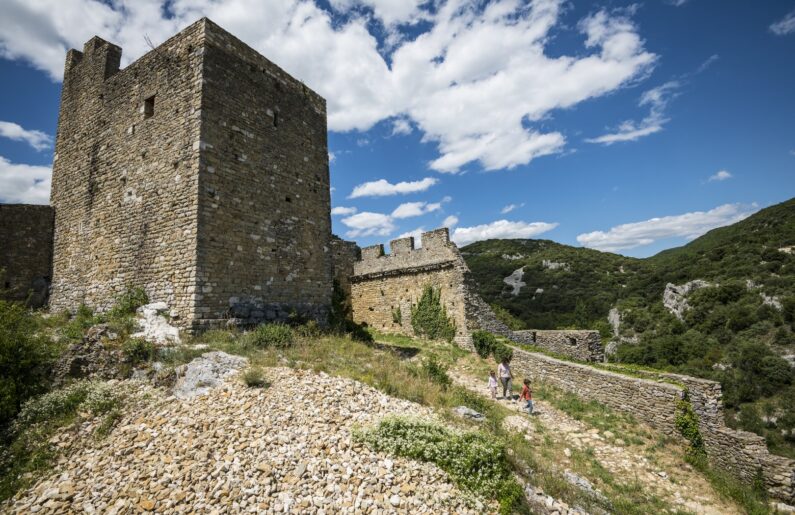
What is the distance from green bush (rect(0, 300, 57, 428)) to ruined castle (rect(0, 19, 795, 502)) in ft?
8.10

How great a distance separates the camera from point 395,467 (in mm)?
5328

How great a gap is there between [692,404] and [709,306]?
28.6 metres

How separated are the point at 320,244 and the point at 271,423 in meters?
7.73

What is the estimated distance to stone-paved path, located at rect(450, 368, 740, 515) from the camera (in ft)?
26.2

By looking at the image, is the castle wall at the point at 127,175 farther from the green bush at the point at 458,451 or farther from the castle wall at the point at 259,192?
the green bush at the point at 458,451

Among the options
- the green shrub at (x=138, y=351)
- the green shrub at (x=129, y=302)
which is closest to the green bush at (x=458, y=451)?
the green shrub at (x=138, y=351)

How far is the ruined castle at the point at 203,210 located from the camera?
9.73 m

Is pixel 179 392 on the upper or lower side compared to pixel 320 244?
lower

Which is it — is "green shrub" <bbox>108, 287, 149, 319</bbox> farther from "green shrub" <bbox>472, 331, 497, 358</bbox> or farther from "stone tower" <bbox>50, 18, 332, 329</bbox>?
"green shrub" <bbox>472, 331, 497, 358</bbox>

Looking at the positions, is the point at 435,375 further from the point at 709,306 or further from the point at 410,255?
the point at 709,306

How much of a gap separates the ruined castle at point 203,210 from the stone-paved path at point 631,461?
51.0 inches

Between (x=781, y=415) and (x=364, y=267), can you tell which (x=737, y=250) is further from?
(x=364, y=267)

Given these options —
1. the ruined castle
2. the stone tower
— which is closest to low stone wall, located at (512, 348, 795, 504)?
the ruined castle

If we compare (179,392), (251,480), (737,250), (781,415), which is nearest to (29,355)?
→ (179,392)
